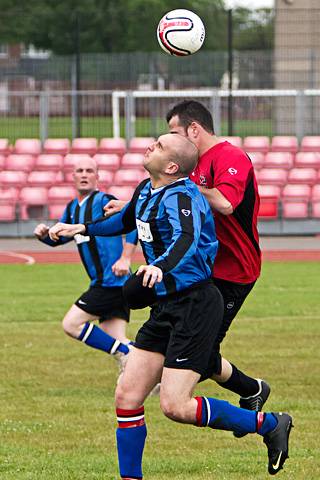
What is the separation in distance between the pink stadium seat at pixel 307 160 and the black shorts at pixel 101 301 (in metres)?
16.0

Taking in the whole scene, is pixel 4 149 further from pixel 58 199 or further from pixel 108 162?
pixel 58 199

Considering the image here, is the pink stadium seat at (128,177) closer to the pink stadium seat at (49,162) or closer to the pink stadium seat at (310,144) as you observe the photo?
the pink stadium seat at (49,162)

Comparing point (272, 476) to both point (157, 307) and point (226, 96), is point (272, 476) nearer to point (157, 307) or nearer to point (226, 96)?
point (157, 307)

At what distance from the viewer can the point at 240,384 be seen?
763 centimetres

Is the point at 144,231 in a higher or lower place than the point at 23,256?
higher

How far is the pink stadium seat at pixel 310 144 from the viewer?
26730 mm

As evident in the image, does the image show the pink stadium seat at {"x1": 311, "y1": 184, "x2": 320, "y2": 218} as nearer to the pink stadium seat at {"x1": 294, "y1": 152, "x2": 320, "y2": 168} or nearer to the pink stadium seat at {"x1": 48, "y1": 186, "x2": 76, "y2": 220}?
the pink stadium seat at {"x1": 294, "y1": 152, "x2": 320, "y2": 168}

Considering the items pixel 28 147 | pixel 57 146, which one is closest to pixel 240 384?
pixel 57 146

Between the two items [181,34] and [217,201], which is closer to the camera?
[217,201]

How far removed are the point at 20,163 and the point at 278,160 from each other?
589 centimetres

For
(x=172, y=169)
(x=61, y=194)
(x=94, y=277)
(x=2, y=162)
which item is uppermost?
(x=172, y=169)

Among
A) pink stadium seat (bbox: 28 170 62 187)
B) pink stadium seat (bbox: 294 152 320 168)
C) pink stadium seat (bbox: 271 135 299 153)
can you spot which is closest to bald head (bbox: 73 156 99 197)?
pink stadium seat (bbox: 28 170 62 187)

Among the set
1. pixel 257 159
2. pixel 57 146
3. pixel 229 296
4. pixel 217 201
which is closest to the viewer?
pixel 217 201

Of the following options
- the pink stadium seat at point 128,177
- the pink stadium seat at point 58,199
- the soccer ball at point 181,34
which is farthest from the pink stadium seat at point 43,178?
the soccer ball at point 181,34
